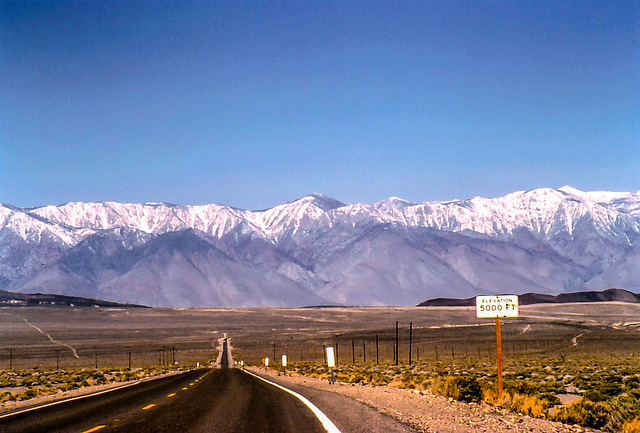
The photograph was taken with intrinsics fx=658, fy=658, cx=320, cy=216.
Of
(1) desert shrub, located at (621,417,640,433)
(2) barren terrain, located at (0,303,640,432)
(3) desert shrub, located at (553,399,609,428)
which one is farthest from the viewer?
(2) barren terrain, located at (0,303,640,432)

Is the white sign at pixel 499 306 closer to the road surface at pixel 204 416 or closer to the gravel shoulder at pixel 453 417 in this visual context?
the gravel shoulder at pixel 453 417

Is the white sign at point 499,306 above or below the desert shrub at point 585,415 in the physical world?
above

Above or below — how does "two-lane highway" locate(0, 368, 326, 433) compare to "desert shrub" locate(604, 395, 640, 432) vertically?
below

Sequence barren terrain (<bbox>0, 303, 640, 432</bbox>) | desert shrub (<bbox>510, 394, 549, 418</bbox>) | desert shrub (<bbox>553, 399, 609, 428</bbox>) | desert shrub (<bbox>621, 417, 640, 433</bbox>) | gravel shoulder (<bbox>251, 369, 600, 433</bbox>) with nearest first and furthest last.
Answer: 1. desert shrub (<bbox>621, 417, 640, 433</bbox>)
2. gravel shoulder (<bbox>251, 369, 600, 433</bbox>)
3. desert shrub (<bbox>553, 399, 609, 428</bbox>)
4. desert shrub (<bbox>510, 394, 549, 418</bbox>)
5. barren terrain (<bbox>0, 303, 640, 432</bbox>)

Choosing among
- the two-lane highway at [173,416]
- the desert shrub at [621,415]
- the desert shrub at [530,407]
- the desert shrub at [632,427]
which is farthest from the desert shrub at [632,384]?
Answer: the desert shrub at [632,427]

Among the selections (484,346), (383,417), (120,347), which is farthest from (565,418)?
(120,347)

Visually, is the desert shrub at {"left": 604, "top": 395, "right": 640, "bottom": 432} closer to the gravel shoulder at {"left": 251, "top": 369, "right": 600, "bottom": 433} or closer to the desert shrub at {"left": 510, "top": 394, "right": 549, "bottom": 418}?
the gravel shoulder at {"left": 251, "top": 369, "right": 600, "bottom": 433}

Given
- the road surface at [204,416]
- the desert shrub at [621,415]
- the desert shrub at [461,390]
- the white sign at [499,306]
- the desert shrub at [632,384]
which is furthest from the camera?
the desert shrub at [632,384]

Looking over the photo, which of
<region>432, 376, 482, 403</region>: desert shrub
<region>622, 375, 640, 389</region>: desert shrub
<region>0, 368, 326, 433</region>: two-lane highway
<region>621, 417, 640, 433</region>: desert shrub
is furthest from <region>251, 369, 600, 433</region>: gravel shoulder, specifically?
<region>622, 375, 640, 389</region>: desert shrub

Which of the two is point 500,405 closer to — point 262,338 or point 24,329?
point 262,338

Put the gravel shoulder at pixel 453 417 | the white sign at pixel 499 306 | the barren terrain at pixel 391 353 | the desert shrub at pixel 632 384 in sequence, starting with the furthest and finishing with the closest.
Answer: the desert shrub at pixel 632 384
the barren terrain at pixel 391 353
the white sign at pixel 499 306
the gravel shoulder at pixel 453 417

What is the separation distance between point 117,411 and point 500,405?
9069 millimetres

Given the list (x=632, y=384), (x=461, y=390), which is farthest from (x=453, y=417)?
(x=632, y=384)

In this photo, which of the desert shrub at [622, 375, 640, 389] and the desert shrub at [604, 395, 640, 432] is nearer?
the desert shrub at [604, 395, 640, 432]
